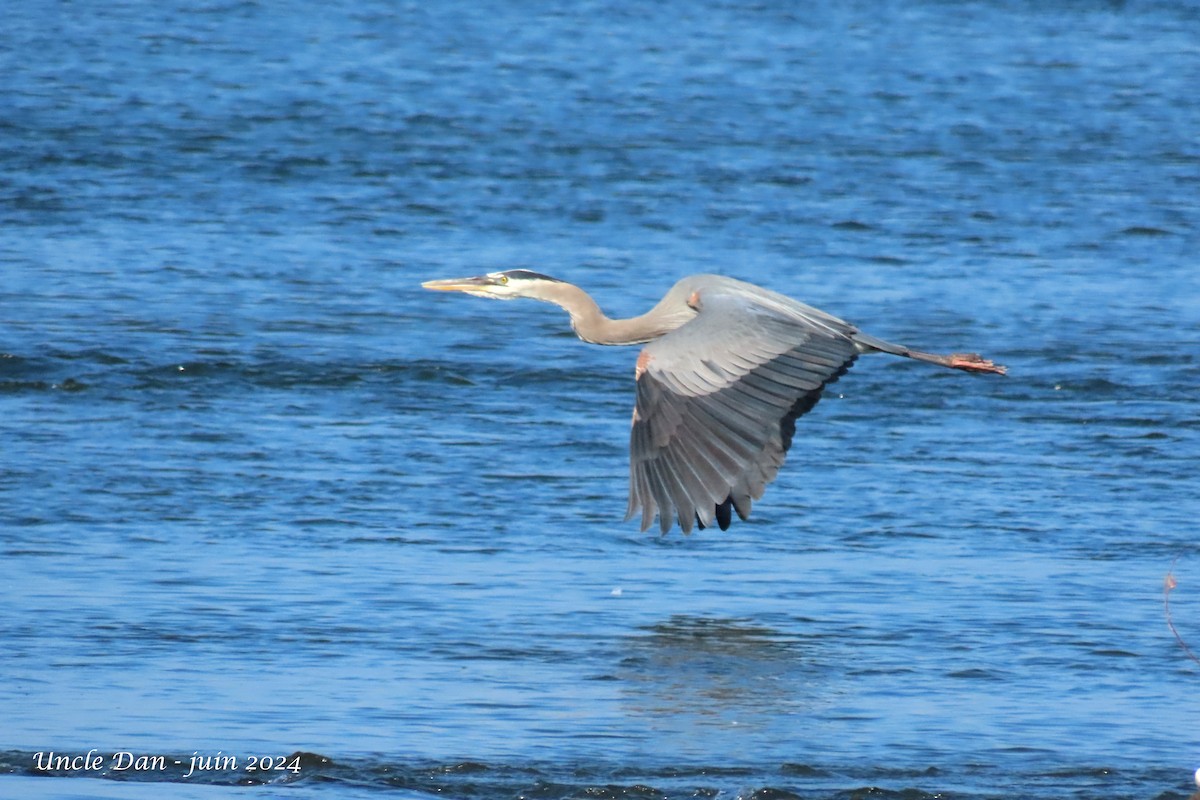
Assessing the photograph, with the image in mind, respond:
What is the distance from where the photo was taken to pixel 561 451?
9.84 m

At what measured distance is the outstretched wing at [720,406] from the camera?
6688mm

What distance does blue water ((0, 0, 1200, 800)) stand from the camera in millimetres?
6352

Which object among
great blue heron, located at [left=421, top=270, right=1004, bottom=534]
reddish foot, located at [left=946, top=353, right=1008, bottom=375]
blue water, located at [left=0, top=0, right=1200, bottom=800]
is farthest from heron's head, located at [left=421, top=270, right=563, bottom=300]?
reddish foot, located at [left=946, top=353, right=1008, bottom=375]

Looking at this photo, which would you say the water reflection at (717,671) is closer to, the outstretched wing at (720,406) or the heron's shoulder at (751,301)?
the outstretched wing at (720,406)

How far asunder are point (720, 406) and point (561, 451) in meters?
3.05

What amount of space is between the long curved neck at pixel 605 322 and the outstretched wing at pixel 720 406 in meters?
0.72

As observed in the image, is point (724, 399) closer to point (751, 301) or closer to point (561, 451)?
point (751, 301)

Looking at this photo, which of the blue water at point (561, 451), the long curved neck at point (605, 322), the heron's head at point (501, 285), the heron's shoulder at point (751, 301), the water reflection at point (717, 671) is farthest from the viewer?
the heron's head at point (501, 285)

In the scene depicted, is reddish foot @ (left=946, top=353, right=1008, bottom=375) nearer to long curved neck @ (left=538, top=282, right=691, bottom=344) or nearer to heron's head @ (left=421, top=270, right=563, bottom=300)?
long curved neck @ (left=538, top=282, right=691, bottom=344)

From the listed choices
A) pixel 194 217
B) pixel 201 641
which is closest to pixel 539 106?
pixel 194 217

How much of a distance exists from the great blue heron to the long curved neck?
49 cm

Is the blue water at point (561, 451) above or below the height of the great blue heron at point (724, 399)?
below

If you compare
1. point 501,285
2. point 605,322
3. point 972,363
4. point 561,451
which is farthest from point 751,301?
point 561,451

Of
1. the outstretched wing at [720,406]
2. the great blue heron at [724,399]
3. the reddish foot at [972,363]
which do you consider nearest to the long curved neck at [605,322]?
the great blue heron at [724,399]
